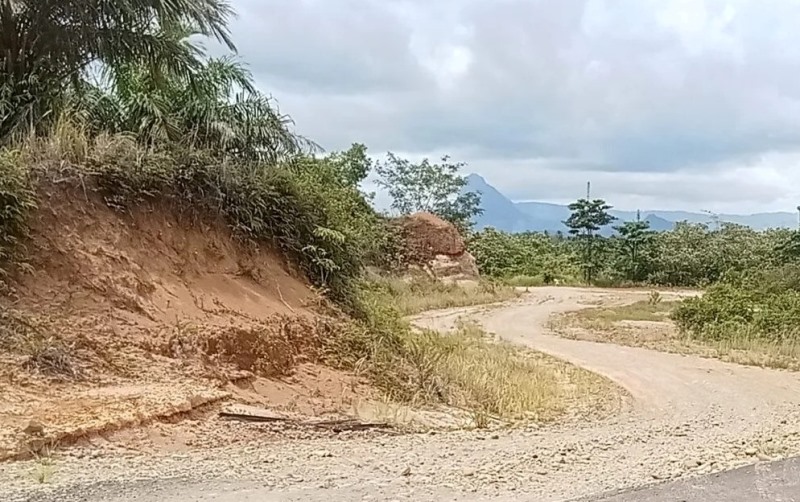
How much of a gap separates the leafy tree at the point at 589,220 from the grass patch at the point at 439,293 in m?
11.4

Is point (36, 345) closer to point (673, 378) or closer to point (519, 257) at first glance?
point (673, 378)

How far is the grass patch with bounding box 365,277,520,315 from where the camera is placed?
24984 millimetres

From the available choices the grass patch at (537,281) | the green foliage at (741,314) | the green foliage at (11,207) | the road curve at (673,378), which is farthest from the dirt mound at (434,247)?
the green foliage at (11,207)

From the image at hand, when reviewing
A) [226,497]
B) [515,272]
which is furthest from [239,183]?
[515,272]

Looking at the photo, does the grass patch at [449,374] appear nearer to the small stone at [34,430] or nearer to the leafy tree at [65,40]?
the small stone at [34,430]

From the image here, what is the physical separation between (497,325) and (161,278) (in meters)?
12.2

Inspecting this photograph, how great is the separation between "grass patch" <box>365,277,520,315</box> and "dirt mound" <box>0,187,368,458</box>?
12437 millimetres

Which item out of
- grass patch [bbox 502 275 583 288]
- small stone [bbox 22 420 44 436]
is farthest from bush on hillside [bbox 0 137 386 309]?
grass patch [bbox 502 275 583 288]

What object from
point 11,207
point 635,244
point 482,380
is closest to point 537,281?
point 635,244

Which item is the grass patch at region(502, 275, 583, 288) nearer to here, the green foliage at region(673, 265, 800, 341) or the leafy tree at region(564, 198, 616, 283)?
the leafy tree at region(564, 198, 616, 283)

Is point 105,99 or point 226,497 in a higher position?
point 105,99

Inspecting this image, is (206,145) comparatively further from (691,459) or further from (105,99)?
(691,459)

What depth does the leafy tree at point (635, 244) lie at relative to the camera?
39938 millimetres

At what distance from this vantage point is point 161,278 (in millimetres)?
9570
